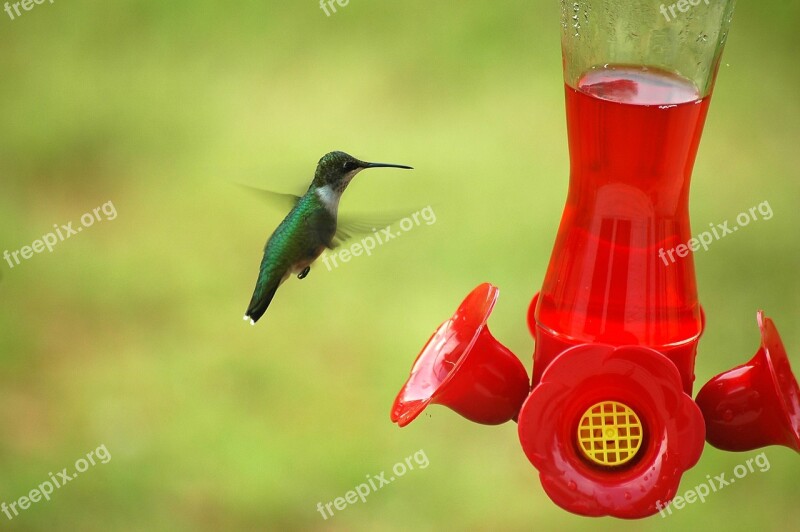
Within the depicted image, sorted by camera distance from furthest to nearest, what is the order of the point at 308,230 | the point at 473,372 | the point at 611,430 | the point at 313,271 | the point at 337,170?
the point at 313,271
the point at 308,230
the point at 337,170
the point at 473,372
the point at 611,430

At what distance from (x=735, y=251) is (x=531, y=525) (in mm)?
1349

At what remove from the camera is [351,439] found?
411cm

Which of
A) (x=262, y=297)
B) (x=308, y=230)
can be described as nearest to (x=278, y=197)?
(x=308, y=230)

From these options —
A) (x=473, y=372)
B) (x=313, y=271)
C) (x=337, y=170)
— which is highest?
(x=337, y=170)

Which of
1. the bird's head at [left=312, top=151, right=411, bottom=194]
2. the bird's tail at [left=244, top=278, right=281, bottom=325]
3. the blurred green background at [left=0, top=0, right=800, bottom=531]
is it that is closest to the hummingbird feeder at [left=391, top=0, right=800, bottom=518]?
the bird's head at [left=312, top=151, right=411, bottom=194]

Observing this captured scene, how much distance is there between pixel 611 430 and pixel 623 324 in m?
0.16

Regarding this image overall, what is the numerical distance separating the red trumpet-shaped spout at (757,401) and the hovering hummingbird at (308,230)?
0.71 m

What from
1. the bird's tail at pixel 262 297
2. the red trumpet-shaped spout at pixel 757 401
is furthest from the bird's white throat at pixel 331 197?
the red trumpet-shaped spout at pixel 757 401

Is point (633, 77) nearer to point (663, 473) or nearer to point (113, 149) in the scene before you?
point (663, 473)

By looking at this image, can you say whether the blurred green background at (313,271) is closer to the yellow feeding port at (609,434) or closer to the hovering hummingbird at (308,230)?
the hovering hummingbird at (308,230)

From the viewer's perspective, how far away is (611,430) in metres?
1.59

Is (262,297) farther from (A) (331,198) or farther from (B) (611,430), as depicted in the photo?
(B) (611,430)

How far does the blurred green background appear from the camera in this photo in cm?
396

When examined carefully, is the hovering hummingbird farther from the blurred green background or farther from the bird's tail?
the blurred green background
